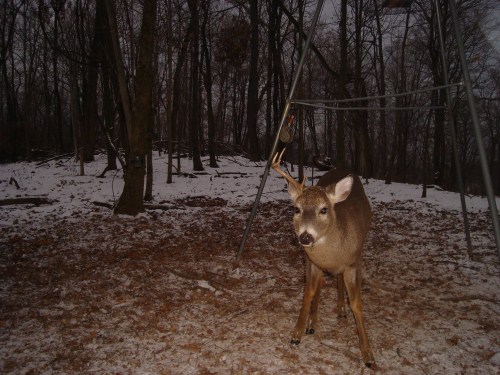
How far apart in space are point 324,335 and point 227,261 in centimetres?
225

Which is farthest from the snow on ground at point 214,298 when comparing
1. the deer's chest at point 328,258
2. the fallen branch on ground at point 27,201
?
the deer's chest at point 328,258

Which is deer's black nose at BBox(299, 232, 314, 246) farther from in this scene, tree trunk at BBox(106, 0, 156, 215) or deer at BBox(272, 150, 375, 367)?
tree trunk at BBox(106, 0, 156, 215)

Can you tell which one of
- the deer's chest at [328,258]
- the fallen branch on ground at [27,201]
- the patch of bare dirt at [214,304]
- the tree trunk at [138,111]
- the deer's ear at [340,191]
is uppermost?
the tree trunk at [138,111]

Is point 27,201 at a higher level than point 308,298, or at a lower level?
higher

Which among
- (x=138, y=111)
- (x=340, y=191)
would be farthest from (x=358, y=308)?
(x=138, y=111)

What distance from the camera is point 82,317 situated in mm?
3861

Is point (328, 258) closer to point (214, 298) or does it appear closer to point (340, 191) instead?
point (340, 191)

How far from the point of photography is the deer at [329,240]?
333 centimetres

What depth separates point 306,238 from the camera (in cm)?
312

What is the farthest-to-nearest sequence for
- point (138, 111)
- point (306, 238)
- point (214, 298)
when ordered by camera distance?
1. point (138, 111)
2. point (214, 298)
3. point (306, 238)

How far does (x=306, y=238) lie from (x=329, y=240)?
15.9 inches

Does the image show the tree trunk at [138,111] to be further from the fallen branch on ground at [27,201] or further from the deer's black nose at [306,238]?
the deer's black nose at [306,238]

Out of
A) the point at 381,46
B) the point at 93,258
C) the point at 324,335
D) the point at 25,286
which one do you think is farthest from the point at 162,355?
the point at 381,46

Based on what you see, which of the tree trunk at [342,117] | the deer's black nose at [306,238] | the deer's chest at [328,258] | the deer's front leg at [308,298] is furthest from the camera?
the tree trunk at [342,117]
